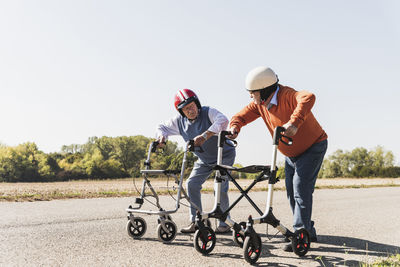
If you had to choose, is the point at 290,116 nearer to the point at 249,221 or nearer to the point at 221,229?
the point at 249,221

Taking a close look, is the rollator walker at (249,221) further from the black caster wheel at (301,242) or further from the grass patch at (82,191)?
the grass patch at (82,191)

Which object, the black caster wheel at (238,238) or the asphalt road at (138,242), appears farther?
the black caster wheel at (238,238)

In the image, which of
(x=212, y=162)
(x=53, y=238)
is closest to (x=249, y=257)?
(x=212, y=162)

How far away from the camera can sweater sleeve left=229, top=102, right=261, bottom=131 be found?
457cm

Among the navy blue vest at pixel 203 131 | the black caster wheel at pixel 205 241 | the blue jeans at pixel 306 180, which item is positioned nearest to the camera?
the black caster wheel at pixel 205 241

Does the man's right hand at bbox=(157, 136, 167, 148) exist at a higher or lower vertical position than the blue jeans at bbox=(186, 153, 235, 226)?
higher

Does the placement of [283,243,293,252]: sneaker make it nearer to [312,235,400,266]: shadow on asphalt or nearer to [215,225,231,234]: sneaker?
[312,235,400,266]: shadow on asphalt

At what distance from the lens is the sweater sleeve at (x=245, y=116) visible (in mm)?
4566

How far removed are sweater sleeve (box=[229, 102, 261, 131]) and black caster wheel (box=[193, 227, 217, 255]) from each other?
129 cm

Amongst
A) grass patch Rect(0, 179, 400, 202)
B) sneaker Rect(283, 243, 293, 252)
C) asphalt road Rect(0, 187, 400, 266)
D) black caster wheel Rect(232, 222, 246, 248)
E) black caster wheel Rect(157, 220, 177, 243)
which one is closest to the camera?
asphalt road Rect(0, 187, 400, 266)

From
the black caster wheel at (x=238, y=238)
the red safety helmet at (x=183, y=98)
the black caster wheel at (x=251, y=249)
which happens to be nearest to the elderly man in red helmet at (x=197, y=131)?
the red safety helmet at (x=183, y=98)

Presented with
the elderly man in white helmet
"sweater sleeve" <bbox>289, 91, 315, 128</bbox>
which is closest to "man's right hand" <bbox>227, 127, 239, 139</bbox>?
the elderly man in white helmet

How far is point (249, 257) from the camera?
3.63 metres

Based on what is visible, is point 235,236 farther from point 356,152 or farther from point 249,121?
point 356,152
